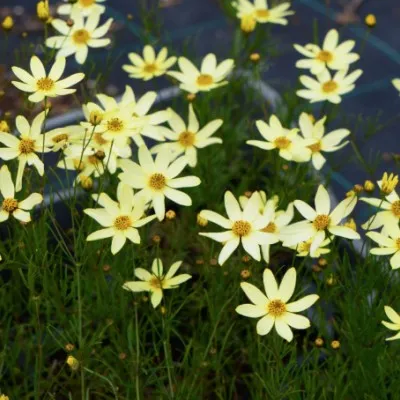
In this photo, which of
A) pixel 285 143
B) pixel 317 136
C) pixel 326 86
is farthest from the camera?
pixel 326 86

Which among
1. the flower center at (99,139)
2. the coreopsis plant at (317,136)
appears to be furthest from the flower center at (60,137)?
the coreopsis plant at (317,136)

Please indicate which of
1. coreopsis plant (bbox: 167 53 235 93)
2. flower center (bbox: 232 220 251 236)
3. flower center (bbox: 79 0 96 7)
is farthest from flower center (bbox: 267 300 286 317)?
flower center (bbox: 79 0 96 7)

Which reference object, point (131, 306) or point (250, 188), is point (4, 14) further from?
point (131, 306)

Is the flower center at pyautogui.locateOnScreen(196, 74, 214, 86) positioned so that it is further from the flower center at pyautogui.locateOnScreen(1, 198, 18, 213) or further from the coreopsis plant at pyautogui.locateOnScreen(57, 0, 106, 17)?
the flower center at pyautogui.locateOnScreen(1, 198, 18, 213)

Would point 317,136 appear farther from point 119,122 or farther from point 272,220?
point 119,122

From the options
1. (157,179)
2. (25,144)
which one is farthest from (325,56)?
(25,144)

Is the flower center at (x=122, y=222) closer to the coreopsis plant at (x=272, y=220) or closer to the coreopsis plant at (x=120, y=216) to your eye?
the coreopsis plant at (x=120, y=216)
